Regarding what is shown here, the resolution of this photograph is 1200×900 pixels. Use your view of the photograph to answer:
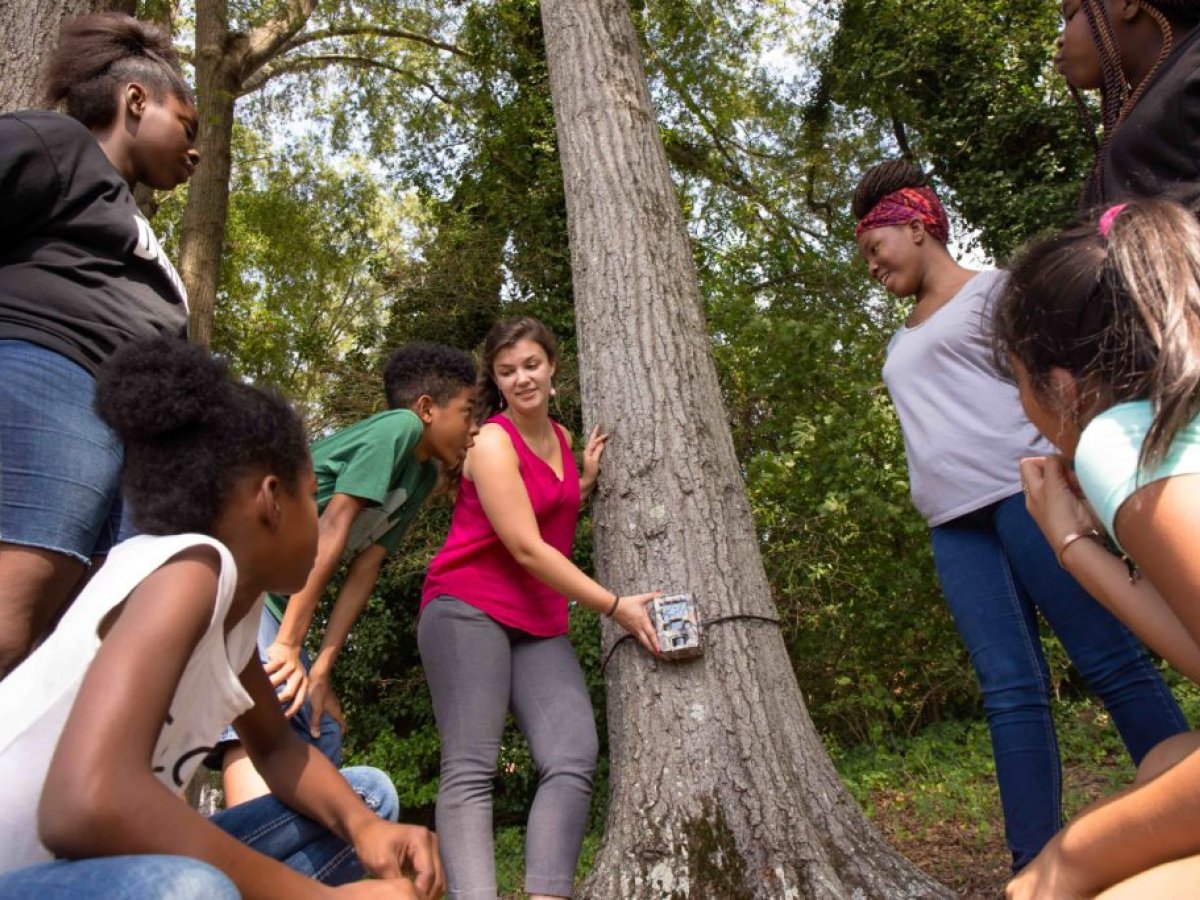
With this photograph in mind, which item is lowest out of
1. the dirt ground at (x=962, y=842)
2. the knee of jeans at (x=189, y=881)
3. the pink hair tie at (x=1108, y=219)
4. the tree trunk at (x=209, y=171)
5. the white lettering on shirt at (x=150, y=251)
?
the dirt ground at (x=962, y=842)

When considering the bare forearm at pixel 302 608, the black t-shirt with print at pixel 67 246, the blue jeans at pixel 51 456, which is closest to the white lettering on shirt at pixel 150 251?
the black t-shirt with print at pixel 67 246

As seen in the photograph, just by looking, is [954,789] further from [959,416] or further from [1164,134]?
[1164,134]

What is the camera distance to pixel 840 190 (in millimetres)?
12555

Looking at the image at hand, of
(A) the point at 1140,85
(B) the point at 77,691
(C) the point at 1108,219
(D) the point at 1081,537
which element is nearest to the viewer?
(B) the point at 77,691

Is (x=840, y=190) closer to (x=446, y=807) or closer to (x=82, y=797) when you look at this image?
(x=446, y=807)

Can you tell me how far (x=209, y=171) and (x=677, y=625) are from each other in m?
6.02

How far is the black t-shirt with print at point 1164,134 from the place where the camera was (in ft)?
6.89

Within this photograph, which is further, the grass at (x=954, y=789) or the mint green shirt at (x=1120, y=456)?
the grass at (x=954, y=789)

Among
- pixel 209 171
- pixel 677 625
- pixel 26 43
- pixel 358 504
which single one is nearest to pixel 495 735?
pixel 677 625

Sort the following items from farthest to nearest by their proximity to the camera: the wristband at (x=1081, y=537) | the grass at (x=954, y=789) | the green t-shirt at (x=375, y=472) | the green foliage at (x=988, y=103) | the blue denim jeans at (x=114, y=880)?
the green foliage at (x=988, y=103) → the grass at (x=954, y=789) → the green t-shirt at (x=375, y=472) → the wristband at (x=1081, y=537) → the blue denim jeans at (x=114, y=880)

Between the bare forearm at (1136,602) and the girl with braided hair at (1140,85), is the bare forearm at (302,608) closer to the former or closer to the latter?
the bare forearm at (1136,602)

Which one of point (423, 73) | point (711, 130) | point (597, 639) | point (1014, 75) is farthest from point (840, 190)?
point (597, 639)

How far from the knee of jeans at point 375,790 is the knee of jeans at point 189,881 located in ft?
2.81

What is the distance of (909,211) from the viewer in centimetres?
305
